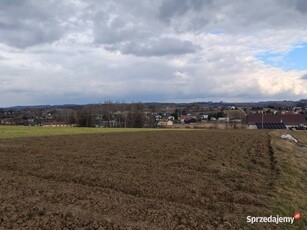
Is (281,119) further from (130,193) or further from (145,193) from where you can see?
(130,193)

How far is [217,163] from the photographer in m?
18.4

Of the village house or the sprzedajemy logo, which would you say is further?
the village house

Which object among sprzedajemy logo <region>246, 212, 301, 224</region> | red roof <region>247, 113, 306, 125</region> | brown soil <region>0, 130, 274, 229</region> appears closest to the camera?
brown soil <region>0, 130, 274, 229</region>

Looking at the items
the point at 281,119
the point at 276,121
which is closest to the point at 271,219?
the point at 276,121

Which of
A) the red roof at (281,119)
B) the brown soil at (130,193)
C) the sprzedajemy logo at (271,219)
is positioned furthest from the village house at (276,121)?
the sprzedajemy logo at (271,219)

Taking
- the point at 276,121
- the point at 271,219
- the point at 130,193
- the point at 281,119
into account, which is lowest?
the point at 276,121

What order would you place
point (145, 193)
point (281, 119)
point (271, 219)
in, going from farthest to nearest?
point (281, 119) < point (145, 193) < point (271, 219)

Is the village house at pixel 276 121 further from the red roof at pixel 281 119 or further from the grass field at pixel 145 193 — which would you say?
the grass field at pixel 145 193

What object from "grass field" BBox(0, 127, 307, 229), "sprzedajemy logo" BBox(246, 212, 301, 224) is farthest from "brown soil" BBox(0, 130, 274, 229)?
"sprzedajemy logo" BBox(246, 212, 301, 224)

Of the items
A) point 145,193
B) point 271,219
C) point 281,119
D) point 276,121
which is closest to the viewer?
point 271,219

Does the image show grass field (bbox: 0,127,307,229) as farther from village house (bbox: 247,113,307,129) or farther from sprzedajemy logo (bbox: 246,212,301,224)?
village house (bbox: 247,113,307,129)

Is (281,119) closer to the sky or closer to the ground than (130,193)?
closer to the ground

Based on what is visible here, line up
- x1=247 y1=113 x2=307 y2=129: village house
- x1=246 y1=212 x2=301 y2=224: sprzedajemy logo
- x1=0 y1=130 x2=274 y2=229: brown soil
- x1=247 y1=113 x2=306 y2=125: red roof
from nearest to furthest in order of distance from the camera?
x1=0 y1=130 x2=274 y2=229: brown soil → x1=246 y1=212 x2=301 y2=224: sprzedajemy logo → x1=247 y1=113 x2=307 y2=129: village house → x1=247 y1=113 x2=306 y2=125: red roof

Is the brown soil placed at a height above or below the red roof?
above
